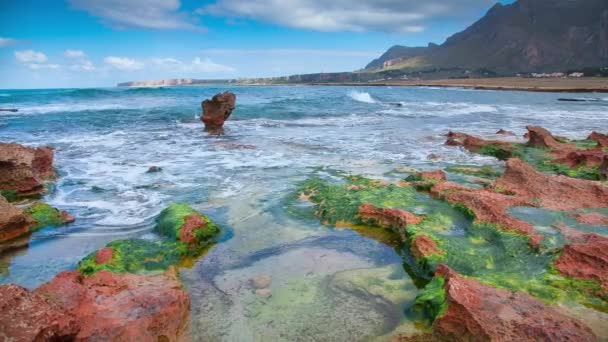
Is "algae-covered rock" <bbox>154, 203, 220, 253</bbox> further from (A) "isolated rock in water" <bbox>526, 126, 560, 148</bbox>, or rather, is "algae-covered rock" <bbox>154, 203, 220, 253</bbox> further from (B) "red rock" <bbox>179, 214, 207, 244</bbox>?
(A) "isolated rock in water" <bbox>526, 126, 560, 148</bbox>

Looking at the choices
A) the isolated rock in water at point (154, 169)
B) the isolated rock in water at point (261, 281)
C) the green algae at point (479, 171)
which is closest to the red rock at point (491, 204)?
the green algae at point (479, 171)

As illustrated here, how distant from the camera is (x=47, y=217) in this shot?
6.80 meters

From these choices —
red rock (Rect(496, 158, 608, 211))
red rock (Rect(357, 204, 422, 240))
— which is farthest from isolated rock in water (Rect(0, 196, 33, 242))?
red rock (Rect(496, 158, 608, 211))

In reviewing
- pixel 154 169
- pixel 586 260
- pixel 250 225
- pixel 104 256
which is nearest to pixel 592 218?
pixel 586 260

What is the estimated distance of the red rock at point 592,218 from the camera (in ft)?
18.7

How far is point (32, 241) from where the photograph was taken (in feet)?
20.2

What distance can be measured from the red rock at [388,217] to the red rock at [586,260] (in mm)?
1910

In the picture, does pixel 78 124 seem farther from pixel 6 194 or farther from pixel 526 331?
pixel 526 331

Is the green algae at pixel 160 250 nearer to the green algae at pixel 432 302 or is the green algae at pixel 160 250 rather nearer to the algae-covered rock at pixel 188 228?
the algae-covered rock at pixel 188 228

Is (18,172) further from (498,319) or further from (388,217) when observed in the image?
(498,319)

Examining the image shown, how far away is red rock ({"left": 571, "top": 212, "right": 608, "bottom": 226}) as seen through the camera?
5712 millimetres

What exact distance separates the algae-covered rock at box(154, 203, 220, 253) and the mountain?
15438 centimetres

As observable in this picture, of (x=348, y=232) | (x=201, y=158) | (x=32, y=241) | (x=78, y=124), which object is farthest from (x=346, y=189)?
(x=78, y=124)

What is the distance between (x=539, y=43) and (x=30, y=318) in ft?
638
